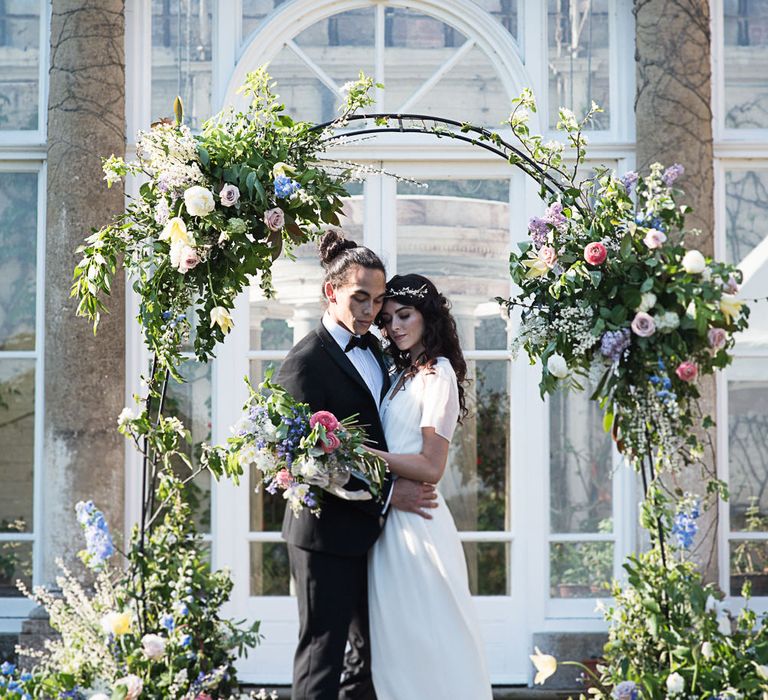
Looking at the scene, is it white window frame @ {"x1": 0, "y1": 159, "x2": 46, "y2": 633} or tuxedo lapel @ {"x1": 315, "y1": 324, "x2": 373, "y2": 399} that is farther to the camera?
white window frame @ {"x1": 0, "y1": 159, "x2": 46, "y2": 633}

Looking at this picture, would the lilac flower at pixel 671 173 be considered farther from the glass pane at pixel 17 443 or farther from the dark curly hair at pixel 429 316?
the glass pane at pixel 17 443

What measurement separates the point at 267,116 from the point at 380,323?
2.92ft

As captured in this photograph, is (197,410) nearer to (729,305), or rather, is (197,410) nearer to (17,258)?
(17,258)

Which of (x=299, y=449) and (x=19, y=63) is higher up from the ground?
(x=19, y=63)

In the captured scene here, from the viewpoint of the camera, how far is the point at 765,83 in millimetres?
5621

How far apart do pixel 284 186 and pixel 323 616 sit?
1511 mm

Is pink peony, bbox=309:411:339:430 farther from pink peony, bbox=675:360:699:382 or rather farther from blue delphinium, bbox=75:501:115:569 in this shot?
pink peony, bbox=675:360:699:382

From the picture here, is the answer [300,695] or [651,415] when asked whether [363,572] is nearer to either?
[300,695]

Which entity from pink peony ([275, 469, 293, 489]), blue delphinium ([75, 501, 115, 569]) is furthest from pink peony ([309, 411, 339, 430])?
blue delphinium ([75, 501, 115, 569])

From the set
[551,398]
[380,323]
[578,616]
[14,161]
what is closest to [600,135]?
[551,398]

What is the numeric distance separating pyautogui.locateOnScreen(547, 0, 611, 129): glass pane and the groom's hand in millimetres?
2315

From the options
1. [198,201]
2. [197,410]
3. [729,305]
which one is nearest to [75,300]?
[197,410]

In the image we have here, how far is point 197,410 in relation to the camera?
5.58 meters

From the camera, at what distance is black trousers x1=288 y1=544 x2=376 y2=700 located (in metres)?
3.91
